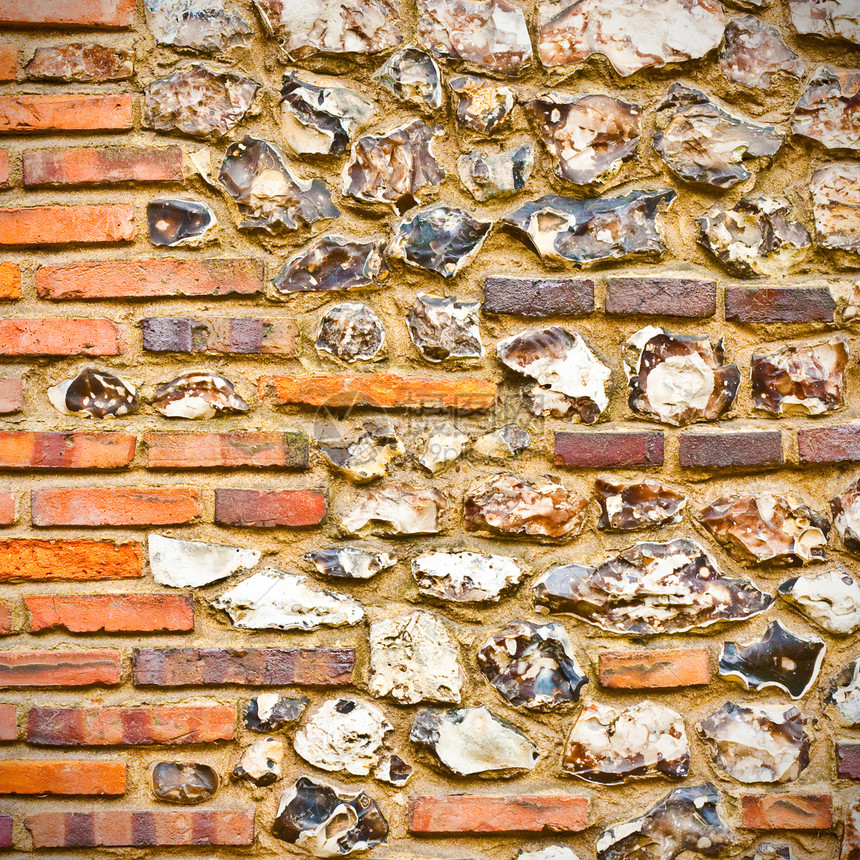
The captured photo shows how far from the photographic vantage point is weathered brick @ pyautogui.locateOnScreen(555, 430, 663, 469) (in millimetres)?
1064

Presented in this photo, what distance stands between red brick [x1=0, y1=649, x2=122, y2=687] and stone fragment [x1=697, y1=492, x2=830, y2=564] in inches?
35.1

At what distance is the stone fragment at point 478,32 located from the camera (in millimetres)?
1065

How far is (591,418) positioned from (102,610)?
0.77 m

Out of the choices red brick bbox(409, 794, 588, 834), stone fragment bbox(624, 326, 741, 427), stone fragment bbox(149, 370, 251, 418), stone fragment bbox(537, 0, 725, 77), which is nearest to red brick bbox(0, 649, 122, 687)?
stone fragment bbox(149, 370, 251, 418)

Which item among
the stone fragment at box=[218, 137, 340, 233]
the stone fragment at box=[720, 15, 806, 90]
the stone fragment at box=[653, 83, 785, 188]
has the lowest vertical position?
the stone fragment at box=[218, 137, 340, 233]

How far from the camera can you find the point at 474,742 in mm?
1028

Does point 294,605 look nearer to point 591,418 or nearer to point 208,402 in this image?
point 208,402

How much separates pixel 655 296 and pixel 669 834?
2.57 ft

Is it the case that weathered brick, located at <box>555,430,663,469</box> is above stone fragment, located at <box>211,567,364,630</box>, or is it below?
above

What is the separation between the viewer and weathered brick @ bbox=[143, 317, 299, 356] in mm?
1057

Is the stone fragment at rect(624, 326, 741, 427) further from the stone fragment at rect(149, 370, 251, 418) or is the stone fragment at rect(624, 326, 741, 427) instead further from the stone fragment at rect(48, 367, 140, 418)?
the stone fragment at rect(48, 367, 140, 418)

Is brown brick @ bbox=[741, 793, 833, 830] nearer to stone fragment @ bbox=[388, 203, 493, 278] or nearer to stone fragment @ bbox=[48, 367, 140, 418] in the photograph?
stone fragment @ bbox=[388, 203, 493, 278]

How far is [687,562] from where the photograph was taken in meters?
1.06

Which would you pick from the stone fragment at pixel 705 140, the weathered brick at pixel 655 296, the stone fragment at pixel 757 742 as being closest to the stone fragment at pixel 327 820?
the stone fragment at pixel 757 742
